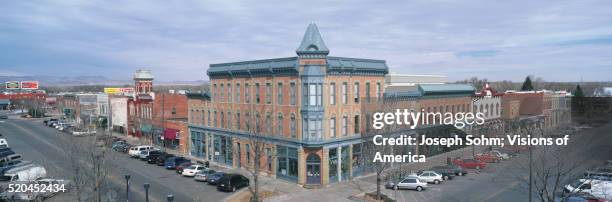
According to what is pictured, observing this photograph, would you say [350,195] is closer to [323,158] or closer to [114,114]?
[323,158]

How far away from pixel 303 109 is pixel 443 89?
2193 cm

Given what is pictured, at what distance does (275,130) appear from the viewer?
1581 inches

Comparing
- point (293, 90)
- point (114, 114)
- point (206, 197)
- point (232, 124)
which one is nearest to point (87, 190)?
point (206, 197)

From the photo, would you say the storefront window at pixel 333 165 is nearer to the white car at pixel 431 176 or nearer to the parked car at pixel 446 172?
the white car at pixel 431 176

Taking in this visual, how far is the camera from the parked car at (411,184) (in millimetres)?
36125

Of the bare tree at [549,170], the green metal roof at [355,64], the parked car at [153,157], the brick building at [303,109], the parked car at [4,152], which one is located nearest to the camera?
the bare tree at [549,170]

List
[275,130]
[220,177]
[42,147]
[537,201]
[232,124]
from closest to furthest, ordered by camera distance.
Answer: [537,201] → [220,177] → [275,130] → [232,124] → [42,147]

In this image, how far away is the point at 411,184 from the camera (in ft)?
119

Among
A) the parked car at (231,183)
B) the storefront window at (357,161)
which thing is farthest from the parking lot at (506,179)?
the parked car at (231,183)

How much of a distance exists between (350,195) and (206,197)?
35.7ft

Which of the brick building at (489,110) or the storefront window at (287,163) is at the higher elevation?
the brick building at (489,110)

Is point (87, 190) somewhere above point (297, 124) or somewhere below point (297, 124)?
below

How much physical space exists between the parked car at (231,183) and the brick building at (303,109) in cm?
152

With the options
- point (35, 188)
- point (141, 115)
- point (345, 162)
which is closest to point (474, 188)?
point (345, 162)
